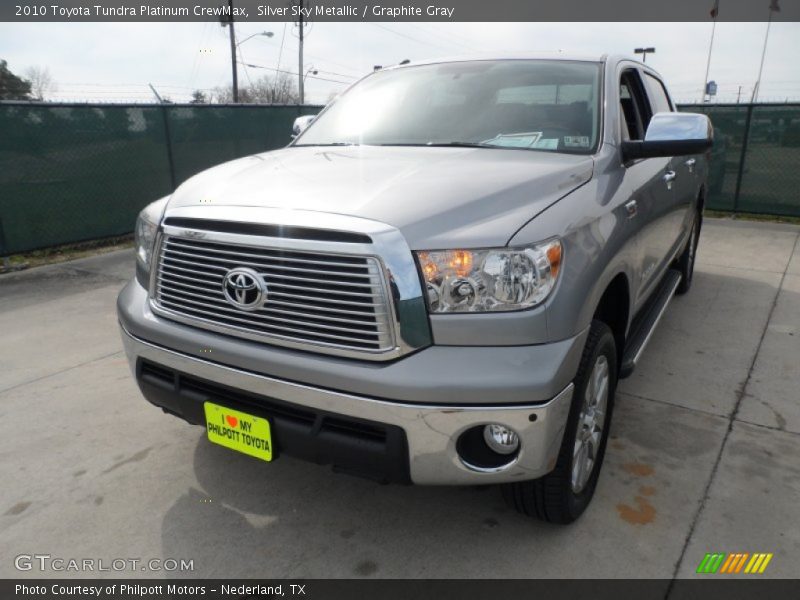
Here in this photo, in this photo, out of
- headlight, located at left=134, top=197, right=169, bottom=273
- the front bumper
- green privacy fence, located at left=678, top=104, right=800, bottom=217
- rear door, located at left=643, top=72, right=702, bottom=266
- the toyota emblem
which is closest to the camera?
the front bumper

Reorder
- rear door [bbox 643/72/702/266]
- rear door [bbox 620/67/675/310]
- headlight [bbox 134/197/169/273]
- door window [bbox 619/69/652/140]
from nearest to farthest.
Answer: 1. headlight [bbox 134/197/169/273]
2. rear door [bbox 620/67/675/310]
3. door window [bbox 619/69/652/140]
4. rear door [bbox 643/72/702/266]

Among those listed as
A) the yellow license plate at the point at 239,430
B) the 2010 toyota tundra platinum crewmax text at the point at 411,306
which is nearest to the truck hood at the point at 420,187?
the 2010 toyota tundra platinum crewmax text at the point at 411,306

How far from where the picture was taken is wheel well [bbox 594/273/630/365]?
2.52m

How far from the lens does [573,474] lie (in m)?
2.29

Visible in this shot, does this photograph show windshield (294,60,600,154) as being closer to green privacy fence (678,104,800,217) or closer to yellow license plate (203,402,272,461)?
yellow license plate (203,402,272,461)

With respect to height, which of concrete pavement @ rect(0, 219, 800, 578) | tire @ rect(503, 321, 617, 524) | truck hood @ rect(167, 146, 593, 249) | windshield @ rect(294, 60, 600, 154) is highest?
windshield @ rect(294, 60, 600, 154)

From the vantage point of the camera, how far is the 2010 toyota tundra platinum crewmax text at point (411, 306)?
1869 mm

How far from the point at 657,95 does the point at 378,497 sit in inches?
131

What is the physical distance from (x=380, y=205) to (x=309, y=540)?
1.33 m

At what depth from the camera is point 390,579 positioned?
7.16ft

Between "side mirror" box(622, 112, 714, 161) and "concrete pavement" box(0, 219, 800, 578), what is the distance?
1405 mm

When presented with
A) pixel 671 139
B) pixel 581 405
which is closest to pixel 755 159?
pixel 671 139

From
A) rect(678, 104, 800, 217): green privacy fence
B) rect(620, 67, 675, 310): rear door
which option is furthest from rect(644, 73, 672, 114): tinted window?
rect(678, 104, 800, 217): green privacy fence

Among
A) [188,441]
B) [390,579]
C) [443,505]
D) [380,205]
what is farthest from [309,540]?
[380,205]
